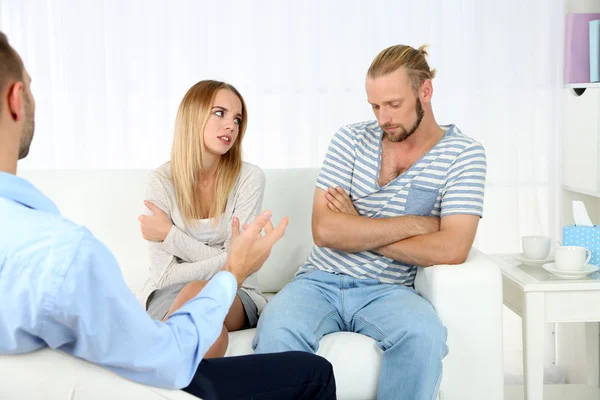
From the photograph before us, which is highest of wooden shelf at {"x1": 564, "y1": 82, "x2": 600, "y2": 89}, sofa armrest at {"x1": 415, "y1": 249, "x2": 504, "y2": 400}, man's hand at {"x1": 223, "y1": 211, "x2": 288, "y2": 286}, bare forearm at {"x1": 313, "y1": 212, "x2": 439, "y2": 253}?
wooden shelf at {"x1": 564, "y1": 82, "x2": 600, "y2": 89}

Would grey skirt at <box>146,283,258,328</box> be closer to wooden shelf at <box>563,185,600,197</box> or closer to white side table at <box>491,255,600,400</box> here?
Result: white side table at <box>491,255,600,400</box>

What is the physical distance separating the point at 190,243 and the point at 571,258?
118 centimetres

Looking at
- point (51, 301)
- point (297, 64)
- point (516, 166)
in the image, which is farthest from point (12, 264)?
point (516, 166)

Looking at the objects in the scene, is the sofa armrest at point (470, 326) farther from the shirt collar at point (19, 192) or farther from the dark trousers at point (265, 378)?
the shirt collar at point (19, 192)

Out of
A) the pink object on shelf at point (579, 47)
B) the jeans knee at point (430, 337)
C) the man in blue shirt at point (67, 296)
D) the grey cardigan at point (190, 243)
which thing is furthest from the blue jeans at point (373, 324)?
the pink object on shelf at point (579, 47)

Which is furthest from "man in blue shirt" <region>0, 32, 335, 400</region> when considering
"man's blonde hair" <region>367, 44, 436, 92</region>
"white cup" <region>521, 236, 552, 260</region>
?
"white cup" <region>521, 236, 552, 260</region>

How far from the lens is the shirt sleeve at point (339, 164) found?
7.80 ft

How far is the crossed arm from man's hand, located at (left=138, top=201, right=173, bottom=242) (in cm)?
47

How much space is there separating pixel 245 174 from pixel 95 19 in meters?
1.53

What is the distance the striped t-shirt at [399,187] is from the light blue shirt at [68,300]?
1255 millimetres

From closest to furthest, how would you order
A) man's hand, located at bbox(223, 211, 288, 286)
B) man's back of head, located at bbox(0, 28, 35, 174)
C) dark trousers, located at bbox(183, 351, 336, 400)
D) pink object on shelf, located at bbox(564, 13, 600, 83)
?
man's back of head, located at bbox(0, 28, 35, 174), dark trousers, located at bbox(183, 351, 336, 400), man's hand, located at bbox(223, 211, 288, 286), pink object on shelf, located at bbox(564, 13, 600, 83)

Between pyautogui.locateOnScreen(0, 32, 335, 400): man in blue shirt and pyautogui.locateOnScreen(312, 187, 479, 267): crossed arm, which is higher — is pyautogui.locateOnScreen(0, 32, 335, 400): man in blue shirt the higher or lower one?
the higher one

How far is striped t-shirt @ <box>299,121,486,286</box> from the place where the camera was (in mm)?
2256

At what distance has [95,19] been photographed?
139 inches
